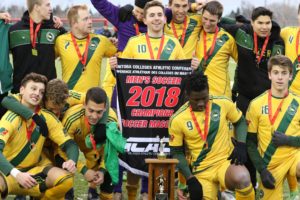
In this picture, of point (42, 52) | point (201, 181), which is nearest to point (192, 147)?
point (201, 181)

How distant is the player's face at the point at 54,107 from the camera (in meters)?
7.04

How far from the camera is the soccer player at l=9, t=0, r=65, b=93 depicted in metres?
8.02

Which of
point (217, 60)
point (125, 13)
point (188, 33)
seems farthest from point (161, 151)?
point (125, 13)

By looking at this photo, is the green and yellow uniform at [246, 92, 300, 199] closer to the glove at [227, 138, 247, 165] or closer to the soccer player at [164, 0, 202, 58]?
the glove at [227, 138, 247, 165]

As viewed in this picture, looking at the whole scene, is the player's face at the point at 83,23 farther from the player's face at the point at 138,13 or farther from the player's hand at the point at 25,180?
the player's hand at the point at 25,180

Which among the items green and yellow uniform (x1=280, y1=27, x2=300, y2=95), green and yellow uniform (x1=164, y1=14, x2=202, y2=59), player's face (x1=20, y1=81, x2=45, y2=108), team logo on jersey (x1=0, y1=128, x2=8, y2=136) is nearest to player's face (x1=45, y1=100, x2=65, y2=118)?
player's face (x1=20, y1=81, x2=45, y2=108)

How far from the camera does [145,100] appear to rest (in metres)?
7.36

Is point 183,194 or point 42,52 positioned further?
point 42,52

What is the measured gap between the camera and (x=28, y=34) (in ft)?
26.3

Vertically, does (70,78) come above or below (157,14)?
below

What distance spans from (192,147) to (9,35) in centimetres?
242

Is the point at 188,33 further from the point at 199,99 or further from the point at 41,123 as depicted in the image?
the point at 41,123

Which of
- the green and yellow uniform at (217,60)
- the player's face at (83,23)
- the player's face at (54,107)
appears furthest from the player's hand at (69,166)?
the green and yellow uniform at (217,60)

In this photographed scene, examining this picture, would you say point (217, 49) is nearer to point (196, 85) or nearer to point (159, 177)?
point (196, 85)
